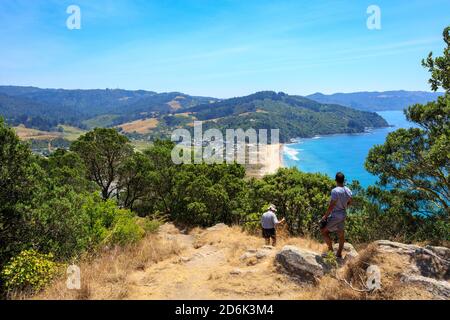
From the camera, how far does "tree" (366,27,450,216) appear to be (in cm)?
1267

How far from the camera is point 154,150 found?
119 feet

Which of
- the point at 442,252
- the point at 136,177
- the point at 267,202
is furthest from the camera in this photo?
the point at 136,177

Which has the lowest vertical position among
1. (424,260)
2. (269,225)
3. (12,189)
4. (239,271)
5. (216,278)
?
(216,278)

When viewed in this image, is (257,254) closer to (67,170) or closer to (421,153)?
(421,153)

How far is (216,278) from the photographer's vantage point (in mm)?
10039

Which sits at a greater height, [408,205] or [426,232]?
[408,205]

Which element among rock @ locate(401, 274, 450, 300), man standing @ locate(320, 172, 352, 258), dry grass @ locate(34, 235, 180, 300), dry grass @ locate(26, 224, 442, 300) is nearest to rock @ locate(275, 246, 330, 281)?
dry grass @ locate(26, 224, 442, 300)

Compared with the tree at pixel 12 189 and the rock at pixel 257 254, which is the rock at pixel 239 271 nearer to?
the rock at pixel 257 254

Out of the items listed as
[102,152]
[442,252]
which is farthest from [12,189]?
[102,152]

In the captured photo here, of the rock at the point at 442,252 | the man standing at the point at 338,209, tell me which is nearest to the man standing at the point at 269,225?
the man standing at the point at 338,209

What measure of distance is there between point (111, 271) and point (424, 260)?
8.75m
